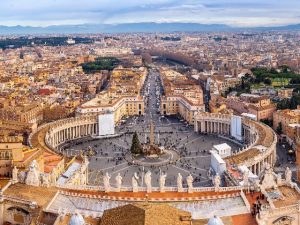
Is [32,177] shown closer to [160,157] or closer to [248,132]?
[160,157]

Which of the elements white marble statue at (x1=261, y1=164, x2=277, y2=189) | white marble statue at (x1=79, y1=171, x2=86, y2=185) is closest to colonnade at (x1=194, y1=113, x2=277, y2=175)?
white marble statue at (x1=79, y1=171, x2=86, y2=185)

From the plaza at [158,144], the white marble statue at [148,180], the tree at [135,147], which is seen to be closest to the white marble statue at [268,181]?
the white marble statue at [148,180]

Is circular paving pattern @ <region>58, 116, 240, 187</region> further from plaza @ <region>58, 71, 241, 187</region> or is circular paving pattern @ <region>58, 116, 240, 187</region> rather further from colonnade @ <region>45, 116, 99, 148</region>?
colonnade @ <region>45, 116, 99, 148</region>

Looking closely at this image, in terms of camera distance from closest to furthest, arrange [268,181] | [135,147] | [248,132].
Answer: [268,181]
[135,147]
[248,132]

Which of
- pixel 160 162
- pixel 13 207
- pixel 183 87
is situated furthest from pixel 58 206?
pixel 183 87

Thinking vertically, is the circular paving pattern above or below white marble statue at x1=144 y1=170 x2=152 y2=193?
below

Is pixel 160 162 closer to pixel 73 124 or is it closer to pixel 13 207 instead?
pixel 73 124

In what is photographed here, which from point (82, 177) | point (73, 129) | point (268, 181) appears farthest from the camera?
point (73, 129)

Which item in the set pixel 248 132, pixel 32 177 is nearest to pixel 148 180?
pixel 32 177

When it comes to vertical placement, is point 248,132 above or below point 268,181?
below

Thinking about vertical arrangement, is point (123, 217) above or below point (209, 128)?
above

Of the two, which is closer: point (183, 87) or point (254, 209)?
point (254, 209)
